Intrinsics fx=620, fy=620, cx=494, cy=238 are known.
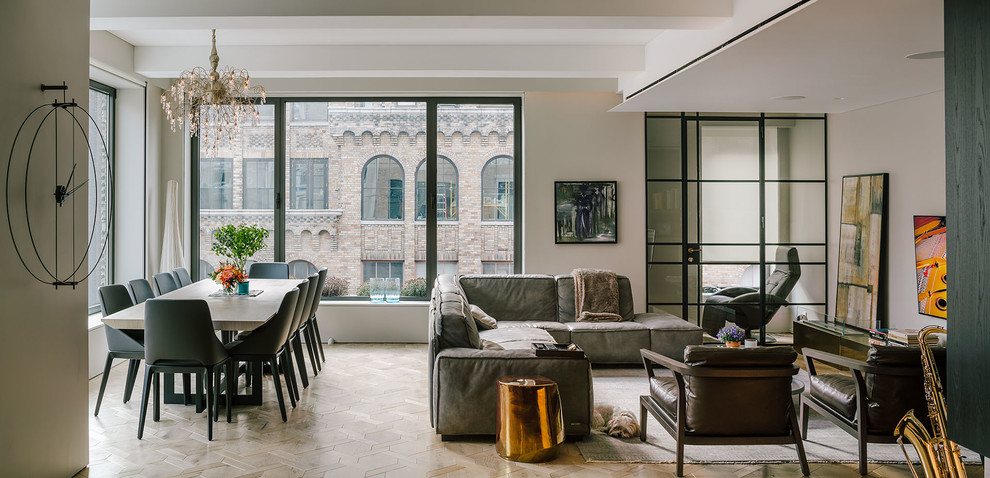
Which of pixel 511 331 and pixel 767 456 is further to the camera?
pixel 511 331

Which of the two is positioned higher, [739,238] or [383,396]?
[739,238]

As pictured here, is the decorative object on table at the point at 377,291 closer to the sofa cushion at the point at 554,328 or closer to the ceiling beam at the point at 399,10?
the sofa cushion at the point at 554,328

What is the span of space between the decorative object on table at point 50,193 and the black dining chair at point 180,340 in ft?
1.64

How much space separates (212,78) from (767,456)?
4.68 metres

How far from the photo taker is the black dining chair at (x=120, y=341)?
4.39 m

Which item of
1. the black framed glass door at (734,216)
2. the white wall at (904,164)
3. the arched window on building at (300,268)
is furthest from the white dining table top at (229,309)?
the white wall at (904,164)

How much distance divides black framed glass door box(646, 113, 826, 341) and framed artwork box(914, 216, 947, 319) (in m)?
1.58

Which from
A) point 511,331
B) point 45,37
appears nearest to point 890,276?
point 511,331

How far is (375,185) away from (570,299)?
265 cm

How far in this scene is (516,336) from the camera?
5.38 m

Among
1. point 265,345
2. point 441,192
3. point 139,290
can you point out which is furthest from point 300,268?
point 265,345

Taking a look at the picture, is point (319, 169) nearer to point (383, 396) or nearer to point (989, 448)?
point (383, 396)

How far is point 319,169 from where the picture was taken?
23.8 feet

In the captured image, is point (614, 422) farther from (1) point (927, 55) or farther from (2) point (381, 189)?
(2) point (381, 189)
